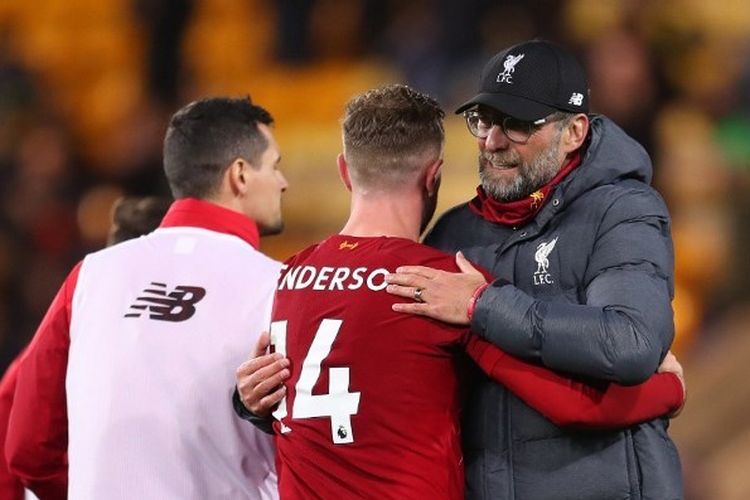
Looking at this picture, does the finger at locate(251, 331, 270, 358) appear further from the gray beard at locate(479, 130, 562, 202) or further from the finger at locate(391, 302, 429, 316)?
the gray beard at locate(479, 130, 562, 202)

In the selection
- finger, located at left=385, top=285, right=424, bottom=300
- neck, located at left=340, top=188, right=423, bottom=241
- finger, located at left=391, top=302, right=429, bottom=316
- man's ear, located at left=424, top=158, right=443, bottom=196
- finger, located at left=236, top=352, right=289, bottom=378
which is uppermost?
man's ear, located at left=424, top=158, right=443, bottom=196

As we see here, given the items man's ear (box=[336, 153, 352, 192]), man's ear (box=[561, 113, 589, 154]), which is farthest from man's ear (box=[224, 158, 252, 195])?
man's ear (box=[561, 113, 589, 154])

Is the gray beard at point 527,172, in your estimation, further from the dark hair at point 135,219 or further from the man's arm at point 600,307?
the dark hair at point 135,219

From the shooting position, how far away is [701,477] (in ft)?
24.2

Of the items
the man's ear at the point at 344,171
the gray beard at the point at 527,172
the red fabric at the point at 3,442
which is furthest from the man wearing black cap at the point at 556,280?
the red fabric at the point at 3,442

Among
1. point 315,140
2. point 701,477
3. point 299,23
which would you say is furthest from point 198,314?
point 299,23

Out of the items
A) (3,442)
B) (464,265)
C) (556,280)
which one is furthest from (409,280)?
(3,442)

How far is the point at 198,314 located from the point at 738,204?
463 centimetres

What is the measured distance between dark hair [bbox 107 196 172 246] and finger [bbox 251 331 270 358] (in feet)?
3.98

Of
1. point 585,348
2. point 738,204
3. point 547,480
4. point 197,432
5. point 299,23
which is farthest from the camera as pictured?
point 299,23

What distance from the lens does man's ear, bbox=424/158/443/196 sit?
3.70 metres

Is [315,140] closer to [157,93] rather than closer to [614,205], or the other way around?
[157,93]

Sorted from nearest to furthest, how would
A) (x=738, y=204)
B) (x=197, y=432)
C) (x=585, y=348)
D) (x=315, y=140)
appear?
1. (x=585, y=348)
2. (x=197, y=432)
3. (x=738, y=204)
4. (x=315, y=140)

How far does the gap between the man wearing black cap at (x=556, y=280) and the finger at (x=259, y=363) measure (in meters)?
0.37
